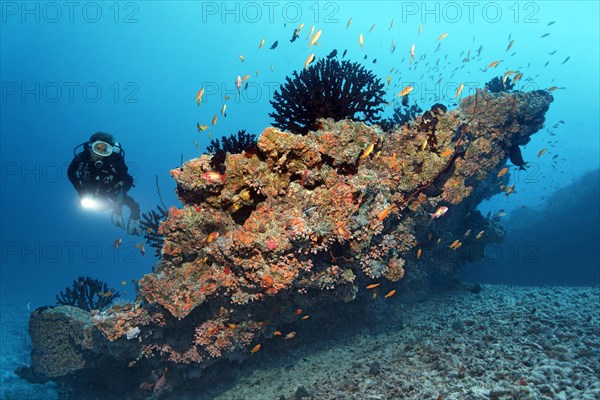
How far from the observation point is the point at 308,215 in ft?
14.8

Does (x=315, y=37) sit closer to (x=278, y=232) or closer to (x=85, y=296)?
(x=278, y=232)

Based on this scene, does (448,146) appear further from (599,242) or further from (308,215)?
(599,242)

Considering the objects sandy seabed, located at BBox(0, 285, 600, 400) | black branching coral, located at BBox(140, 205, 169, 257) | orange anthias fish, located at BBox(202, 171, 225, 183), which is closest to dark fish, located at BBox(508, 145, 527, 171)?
sandy seabed, located at BBox(0, 285, 600, 400)

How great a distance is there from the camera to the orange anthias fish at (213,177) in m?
4.56

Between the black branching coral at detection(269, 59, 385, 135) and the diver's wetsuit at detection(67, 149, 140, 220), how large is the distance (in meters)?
4.45

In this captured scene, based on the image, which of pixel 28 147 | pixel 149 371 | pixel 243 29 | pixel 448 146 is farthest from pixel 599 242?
pixel 243 29

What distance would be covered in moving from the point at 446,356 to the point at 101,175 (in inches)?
325

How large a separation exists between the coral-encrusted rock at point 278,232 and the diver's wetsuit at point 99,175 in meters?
3.21

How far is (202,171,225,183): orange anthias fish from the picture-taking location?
179 inches

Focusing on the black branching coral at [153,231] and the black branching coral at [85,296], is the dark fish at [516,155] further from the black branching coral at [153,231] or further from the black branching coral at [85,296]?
the black branching coral at [85,296]

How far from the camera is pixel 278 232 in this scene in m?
4.35

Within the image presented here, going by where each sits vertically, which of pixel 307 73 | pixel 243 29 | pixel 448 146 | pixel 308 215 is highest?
pixel 243 29

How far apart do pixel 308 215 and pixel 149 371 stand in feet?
18.0

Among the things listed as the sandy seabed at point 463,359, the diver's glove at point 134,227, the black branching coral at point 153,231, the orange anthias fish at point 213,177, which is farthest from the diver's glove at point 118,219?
the sandy seabed at point 463,359
